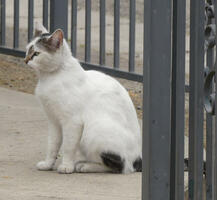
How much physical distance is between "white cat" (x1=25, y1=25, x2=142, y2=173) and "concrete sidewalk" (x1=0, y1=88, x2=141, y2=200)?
0.12 metres

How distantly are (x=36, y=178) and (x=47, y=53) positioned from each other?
856mm

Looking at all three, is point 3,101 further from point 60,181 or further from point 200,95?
point 200,95

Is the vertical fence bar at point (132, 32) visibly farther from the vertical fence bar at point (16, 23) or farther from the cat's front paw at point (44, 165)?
the cat's front paw at point (44, 165)

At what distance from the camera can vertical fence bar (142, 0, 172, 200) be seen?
89.4 inches

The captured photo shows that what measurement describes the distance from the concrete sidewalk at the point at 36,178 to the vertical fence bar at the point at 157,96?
5.10 ft

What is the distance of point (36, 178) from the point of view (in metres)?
4.35

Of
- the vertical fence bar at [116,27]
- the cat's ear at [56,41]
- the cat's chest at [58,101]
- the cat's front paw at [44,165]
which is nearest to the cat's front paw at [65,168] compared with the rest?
the cat's front paw at [44,165]

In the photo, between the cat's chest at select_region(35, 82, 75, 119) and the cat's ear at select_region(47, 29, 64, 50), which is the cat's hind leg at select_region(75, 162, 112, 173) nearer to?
the cat's chest at select_region(35, 82, 75, 119)

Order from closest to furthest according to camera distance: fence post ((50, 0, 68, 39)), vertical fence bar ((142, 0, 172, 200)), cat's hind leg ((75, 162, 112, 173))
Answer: vertical fence bar ((142, 0, 172, 200))
cat's hind leg ((75, 162, 112, 173))
fence post ((50, 0, 68, 39))

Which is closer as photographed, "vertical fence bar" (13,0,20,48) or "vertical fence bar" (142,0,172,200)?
"vertical fence bar" (142,0,172,200)

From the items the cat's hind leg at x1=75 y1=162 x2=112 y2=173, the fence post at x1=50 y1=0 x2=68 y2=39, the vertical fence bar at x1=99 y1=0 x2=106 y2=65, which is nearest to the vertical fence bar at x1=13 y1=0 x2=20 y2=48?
the fence post at x1=50 y1=0 x2=68 y2=39

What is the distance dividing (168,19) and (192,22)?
0.35 feet

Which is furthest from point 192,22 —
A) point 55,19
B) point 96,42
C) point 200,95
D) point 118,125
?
point 96,42

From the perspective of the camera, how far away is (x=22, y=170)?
4.58m
